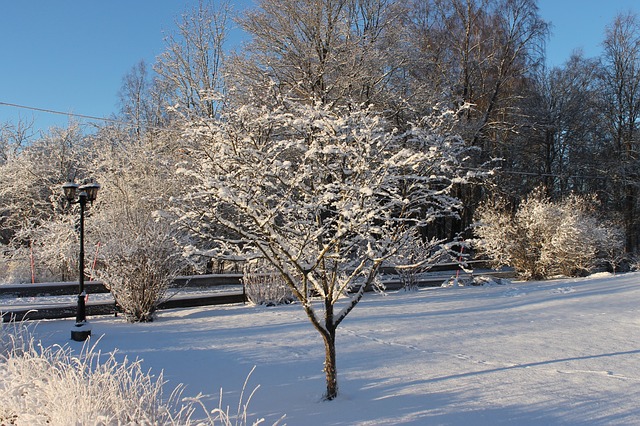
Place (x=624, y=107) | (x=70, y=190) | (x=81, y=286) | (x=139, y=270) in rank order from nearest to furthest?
(x=81, y=286), (x=70, y=190), (x=139, y=270), (x=624, y=107)

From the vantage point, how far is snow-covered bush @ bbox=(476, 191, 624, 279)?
50.3 feet

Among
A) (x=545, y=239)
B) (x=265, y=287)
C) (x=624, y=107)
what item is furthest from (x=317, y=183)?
(x=624, y=107)

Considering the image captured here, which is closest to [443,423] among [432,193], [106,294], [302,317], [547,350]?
[432,193]

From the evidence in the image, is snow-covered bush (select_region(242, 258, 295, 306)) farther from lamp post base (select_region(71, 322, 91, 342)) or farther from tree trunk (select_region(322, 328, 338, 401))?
tree trunk (select_region(322, 328, 338, 401))

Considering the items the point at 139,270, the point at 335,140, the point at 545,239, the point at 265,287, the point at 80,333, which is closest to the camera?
the point at 335,140

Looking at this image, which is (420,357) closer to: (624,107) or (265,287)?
(265,287)

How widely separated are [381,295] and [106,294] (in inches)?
310

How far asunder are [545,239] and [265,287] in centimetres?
937

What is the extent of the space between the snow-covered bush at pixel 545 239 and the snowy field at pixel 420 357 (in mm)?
4425

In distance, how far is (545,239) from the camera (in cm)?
1559

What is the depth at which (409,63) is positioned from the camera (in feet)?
61.5

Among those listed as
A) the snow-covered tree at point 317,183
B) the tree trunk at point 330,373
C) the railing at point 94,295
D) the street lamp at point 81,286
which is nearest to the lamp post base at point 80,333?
the street lamp at point 81,286

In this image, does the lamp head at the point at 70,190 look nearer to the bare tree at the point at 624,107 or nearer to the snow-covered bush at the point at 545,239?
the snow-covered bush at the point at 545,239

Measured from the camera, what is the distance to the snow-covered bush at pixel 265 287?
449 inches
